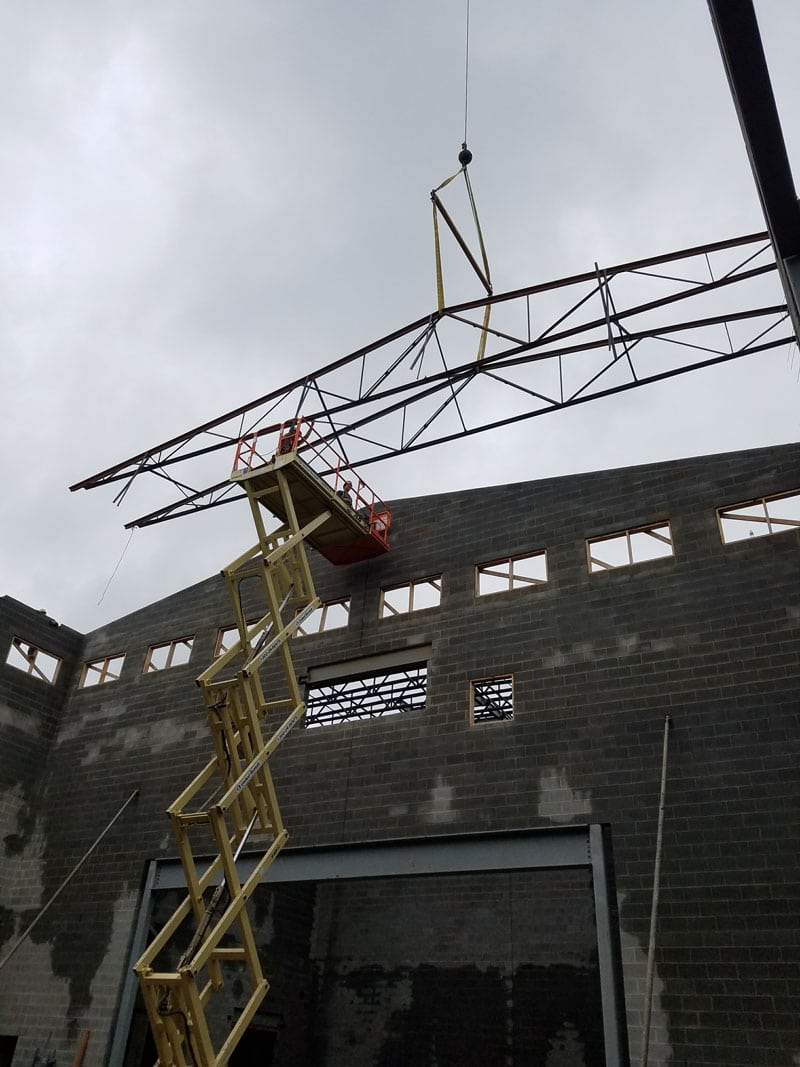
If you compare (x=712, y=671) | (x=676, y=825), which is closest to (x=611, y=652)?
(x=712, y=671)

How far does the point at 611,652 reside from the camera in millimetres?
15289

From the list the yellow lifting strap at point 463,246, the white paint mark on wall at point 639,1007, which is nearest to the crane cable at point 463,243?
the yellow lifting strap at point 463,246

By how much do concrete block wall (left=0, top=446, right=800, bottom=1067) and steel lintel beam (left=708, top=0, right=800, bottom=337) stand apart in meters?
5.84

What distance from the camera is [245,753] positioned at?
1483cm

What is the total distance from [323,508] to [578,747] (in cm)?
746

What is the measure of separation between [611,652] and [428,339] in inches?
290

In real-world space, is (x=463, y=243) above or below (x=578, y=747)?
above

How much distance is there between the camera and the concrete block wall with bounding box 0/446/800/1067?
12.2 metres

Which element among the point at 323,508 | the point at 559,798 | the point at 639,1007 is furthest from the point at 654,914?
the point at 323,508

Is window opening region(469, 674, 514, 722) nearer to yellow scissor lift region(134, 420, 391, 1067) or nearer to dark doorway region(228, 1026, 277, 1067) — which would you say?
yellow scissor lift region(134, 420, 391, 1067)

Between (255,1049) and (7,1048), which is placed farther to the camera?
(255,1049)

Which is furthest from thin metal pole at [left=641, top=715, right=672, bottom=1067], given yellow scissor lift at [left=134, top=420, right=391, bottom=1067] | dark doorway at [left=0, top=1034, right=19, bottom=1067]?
dark doorway at [left=0, top=1034, right=19, bottom=1067]

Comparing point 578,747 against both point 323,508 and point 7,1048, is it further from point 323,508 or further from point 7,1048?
point 7,1048

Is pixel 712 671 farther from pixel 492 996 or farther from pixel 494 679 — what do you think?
pixel 492 996
